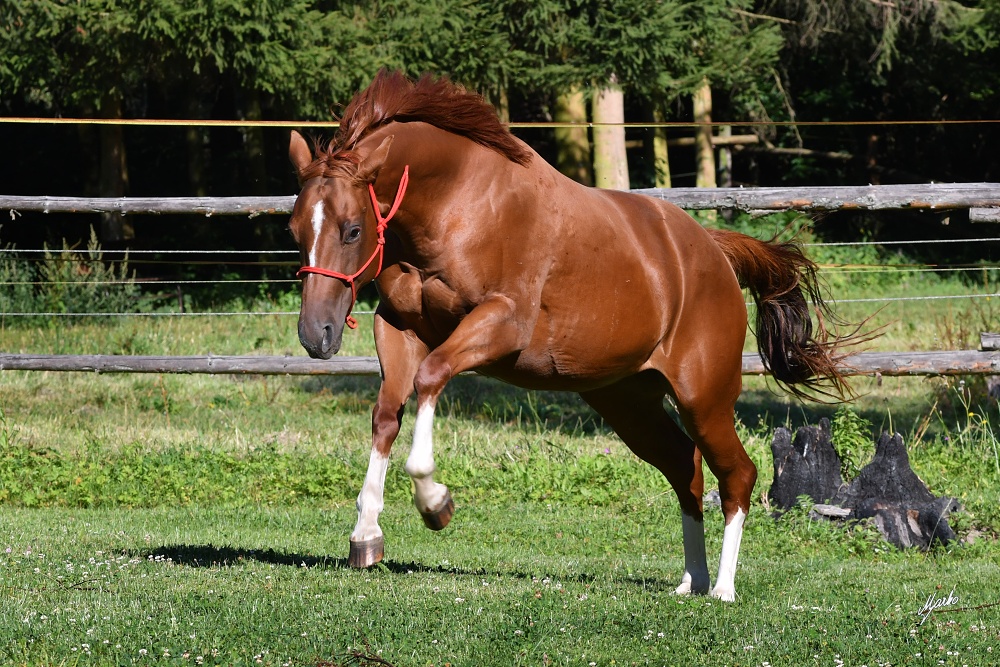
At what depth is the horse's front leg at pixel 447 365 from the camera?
514cm

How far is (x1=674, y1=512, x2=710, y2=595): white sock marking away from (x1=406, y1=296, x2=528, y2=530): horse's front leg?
1704mm

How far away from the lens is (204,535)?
25.3 feet

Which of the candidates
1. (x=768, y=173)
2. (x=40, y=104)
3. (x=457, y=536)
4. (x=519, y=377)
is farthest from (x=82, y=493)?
(x=768, y=173)

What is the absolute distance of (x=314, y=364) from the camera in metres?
9.95

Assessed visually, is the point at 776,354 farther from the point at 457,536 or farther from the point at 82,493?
the point at 82,493

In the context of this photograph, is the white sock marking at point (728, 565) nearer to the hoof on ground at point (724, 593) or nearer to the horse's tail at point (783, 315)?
the hoof on ground at point (724, 593)

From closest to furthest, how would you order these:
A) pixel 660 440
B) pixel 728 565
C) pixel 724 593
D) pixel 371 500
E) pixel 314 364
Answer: pixel 371 500, pixel 724 593, pixel 728 565, pixel 660 440, pixel 314 364

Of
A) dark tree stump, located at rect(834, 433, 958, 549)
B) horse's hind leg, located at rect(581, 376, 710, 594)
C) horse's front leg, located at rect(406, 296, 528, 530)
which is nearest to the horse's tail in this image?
horse's hind leg, located at rect(581, 376, 710, 594)

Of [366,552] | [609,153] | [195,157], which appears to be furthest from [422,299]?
[195,157]

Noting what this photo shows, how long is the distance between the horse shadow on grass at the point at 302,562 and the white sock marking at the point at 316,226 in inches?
67.9

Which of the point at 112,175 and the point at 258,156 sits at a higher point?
the point at 258,156

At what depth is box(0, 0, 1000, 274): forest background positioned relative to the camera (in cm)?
1521

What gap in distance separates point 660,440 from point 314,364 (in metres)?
4.08

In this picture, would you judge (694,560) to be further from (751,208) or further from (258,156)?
(258,156)
